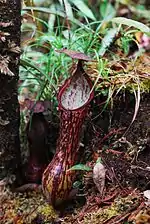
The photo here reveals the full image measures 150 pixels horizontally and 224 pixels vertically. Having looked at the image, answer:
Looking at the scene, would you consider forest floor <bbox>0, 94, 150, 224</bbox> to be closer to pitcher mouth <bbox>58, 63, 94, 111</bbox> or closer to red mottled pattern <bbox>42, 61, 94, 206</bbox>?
red mottled pattern <bbox>42, 61, 94, 206</bbox>

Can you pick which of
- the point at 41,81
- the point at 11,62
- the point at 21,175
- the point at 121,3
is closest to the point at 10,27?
the point at 11,62

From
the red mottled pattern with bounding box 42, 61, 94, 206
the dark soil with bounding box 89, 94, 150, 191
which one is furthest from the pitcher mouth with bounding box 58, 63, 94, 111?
the dark soil with bounding box 89, 94, 150, 191

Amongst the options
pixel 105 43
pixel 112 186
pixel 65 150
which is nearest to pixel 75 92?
pixel 65 150

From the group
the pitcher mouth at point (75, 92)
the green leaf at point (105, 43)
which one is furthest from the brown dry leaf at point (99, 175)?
the green leaf at point (105, 43)

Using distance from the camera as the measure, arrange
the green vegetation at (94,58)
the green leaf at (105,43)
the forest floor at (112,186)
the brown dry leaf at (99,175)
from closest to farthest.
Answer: the forest floor at (112,186) → the brown dry leaf at (99,175) → the green vegetation at (94,58) → the green leaf at (105,43)

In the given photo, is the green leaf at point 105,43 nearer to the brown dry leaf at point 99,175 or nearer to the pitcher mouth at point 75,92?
the pitcher mouth at point 75,92

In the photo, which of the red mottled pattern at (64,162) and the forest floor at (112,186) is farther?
the red mottled pattern at (64,162)

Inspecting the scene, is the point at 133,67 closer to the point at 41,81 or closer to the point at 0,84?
the point at 41,81
